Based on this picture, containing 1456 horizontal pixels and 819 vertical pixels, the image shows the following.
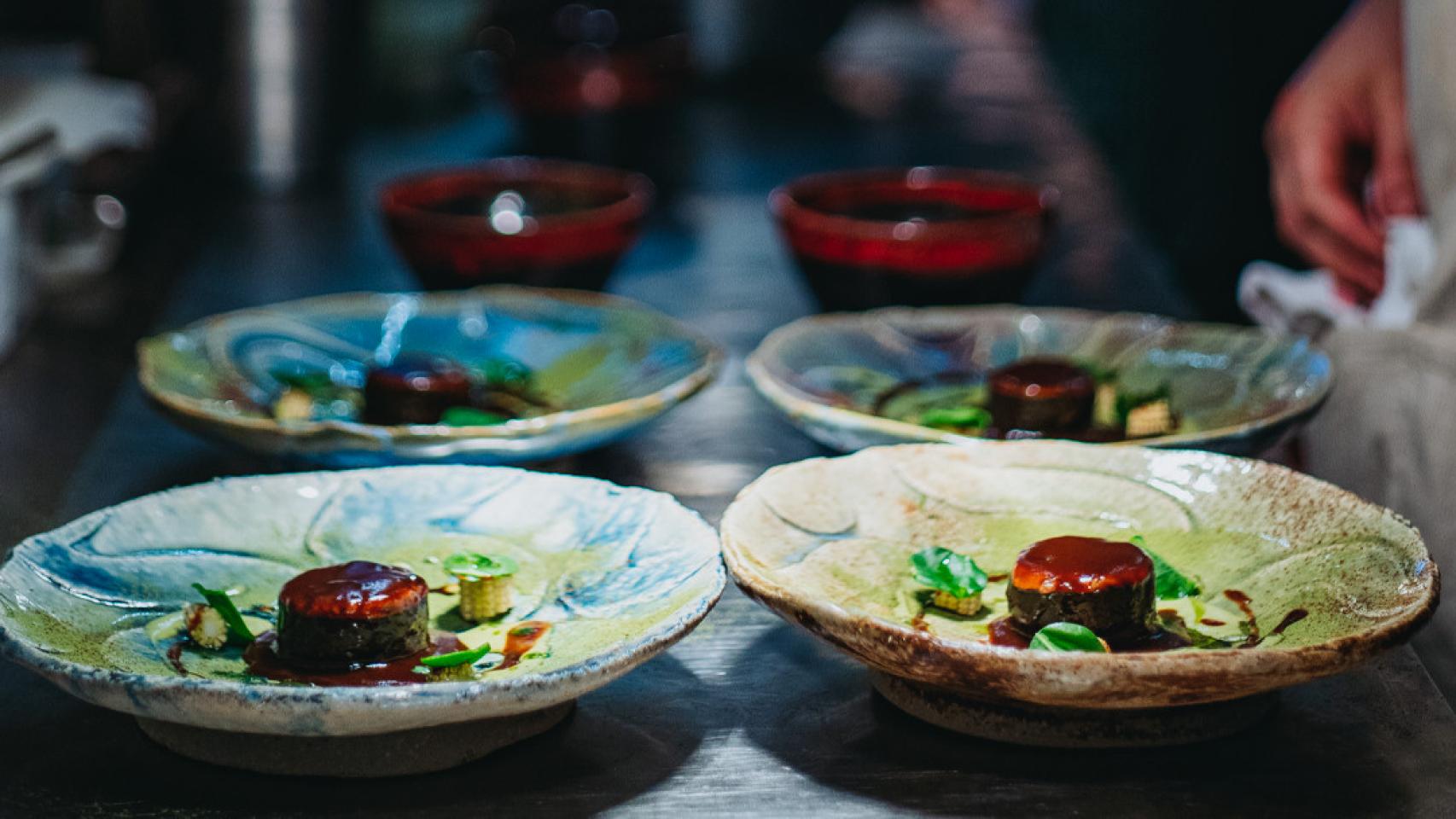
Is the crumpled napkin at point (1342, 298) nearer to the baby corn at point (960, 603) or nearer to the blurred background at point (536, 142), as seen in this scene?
the blurred background at point (536, 142)

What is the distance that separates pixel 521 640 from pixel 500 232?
2.77ft

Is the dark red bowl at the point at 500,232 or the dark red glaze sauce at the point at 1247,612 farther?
the dark red bowl at the point at 500,232

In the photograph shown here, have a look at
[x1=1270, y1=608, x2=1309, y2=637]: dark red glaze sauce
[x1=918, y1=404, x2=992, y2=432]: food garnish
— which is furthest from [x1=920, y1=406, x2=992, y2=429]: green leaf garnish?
[x1=1270, y1=608, x2=1309, y2=637]: dark red glaze sauce

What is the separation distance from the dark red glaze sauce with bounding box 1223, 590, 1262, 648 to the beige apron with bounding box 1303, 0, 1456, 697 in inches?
14.4

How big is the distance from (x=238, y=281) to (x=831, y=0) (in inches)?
98.9

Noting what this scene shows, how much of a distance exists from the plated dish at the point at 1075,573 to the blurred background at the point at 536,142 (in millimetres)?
639

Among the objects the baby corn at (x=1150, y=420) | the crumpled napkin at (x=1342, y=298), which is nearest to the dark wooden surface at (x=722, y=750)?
the baby corn at (x=1150, y=420)

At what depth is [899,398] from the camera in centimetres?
149

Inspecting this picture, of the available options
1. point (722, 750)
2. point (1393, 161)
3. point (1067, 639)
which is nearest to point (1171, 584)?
point (1067, 639)

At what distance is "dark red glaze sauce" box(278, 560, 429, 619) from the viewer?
2.99ft

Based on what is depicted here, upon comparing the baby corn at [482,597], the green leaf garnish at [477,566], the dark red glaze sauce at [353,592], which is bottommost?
the baby corn at [482,597]

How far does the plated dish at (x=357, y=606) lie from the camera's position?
80cm

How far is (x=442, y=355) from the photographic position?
1.59 m

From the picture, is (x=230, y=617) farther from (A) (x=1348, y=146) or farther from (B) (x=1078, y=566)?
(A) (x=1348, y=146)
